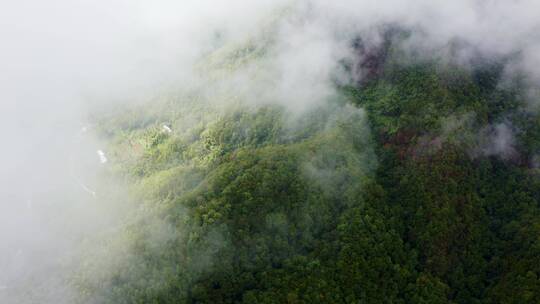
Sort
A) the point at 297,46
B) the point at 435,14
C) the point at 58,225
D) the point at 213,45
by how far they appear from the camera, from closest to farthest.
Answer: the point at 58,225 < the point at 435,14 < the point at 297,46 < the point at 213,45

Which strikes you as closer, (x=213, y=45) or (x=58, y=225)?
(x=58, y=225)

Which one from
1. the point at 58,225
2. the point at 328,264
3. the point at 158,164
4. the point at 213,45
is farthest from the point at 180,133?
the point at 328,264

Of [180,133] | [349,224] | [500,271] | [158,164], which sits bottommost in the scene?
[500,271]

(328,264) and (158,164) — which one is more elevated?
(158,164)

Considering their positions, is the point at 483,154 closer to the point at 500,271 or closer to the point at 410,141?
the point at 410,141

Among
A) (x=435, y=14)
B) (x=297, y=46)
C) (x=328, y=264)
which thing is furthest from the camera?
(x=297, y=46)

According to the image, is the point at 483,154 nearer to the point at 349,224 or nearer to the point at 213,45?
the point at 349,224

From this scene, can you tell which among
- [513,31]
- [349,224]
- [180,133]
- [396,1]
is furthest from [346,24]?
[349,224]
